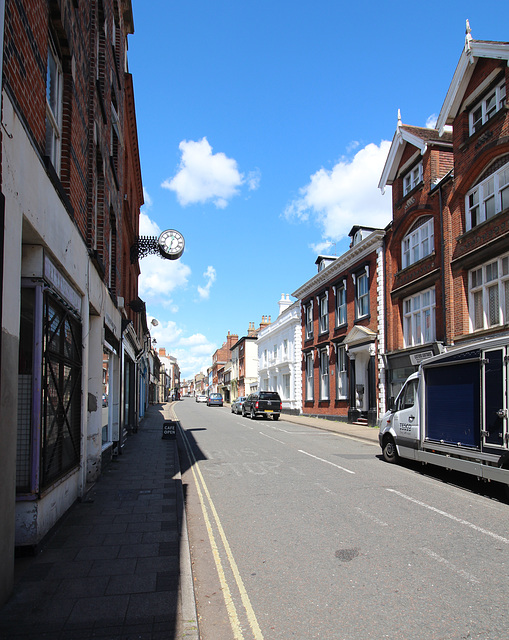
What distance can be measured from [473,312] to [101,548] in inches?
598

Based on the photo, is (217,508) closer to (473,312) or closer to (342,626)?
(342,626)

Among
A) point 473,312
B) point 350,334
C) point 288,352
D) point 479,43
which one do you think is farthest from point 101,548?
point 288,352

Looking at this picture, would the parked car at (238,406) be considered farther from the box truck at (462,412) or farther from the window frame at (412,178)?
the box truck at (462,412)

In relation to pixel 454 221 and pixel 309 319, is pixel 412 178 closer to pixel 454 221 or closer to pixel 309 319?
pixel 454 221

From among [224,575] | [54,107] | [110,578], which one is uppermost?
[54,107]

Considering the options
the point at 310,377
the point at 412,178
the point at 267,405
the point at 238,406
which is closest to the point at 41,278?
the point at 412,178

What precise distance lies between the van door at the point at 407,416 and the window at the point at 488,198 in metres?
7.37

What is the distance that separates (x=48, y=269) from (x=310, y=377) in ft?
97.6

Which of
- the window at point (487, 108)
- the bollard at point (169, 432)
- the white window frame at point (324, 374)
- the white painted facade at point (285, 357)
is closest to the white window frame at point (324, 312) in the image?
the white window frame at point (324, 374)

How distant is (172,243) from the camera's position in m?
19.5

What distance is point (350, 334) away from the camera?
2648 cm

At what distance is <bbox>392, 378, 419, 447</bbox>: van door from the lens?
11312 mm

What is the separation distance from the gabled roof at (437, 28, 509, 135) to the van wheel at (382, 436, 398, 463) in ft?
41.0

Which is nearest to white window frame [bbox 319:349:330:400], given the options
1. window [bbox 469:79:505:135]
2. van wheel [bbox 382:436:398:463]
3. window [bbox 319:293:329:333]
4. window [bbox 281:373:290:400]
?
window [bbox 319:293:329:333]
